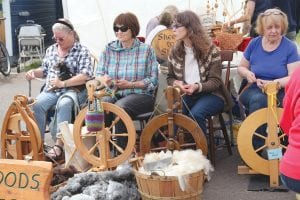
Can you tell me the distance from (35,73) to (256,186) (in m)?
2.06

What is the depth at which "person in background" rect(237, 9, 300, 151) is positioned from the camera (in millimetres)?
4035

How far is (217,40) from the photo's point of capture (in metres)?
4.63

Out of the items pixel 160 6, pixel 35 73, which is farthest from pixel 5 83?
pixel 35 73

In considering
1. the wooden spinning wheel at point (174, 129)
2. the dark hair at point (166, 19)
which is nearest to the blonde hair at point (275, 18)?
the wooden spinning wheel at point (174, 129)

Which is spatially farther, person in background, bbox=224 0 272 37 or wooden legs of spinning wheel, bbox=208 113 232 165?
person in background, bbox=224 0 272 37

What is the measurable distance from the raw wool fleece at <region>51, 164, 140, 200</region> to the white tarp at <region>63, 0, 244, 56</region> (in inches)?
106

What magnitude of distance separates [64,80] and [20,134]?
713mm

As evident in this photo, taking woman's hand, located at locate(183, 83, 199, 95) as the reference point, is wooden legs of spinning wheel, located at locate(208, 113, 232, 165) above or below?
below

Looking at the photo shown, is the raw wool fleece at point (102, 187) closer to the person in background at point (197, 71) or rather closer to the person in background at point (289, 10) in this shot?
the person in background at point (197, 71)

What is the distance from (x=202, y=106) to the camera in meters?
4.06

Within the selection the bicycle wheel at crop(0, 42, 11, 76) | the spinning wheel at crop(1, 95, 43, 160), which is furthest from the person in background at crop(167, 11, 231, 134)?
the bicycle wheel at crop(0, 42, 11, 76)

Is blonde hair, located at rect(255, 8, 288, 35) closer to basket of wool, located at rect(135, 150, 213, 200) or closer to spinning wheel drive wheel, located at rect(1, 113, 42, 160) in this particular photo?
basket of wool, located at rect(135, 150, 213, 200)

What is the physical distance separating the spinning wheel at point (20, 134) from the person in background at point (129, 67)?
643mm

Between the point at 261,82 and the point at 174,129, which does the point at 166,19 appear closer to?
the point at 261,82
